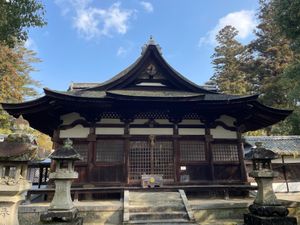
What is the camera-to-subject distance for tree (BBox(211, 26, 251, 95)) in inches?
1527

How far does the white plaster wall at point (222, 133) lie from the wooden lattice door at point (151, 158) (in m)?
2.33

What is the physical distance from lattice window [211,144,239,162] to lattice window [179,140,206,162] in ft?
2.01

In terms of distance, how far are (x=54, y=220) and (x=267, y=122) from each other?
1101 cm

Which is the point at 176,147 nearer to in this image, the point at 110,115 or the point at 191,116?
the point at 191,116

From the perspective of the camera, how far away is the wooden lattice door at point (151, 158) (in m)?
11.6

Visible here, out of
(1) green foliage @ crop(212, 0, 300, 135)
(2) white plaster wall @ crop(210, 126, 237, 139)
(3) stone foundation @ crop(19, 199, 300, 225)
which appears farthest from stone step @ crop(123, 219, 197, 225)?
(1) green foliage @ crop(212, 0, 300, 135)

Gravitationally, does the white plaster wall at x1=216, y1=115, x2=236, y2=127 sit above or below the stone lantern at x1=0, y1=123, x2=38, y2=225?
above

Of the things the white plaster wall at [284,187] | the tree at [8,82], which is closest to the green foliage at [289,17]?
the white plaster wall at [284,187]

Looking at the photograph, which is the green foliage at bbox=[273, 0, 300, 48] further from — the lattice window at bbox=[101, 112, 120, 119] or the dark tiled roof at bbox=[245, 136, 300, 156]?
the lattice window at bbox=[101, 112, 120, 119]

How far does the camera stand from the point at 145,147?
11.9 metres

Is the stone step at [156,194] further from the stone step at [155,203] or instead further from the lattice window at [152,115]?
the lattice window at [152,115]

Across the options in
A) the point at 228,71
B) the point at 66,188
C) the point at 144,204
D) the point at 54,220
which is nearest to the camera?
the point at 54,220

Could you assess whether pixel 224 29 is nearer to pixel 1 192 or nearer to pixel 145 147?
pixel 145 147

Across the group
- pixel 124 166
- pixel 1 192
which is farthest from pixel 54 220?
pixel 124 166
